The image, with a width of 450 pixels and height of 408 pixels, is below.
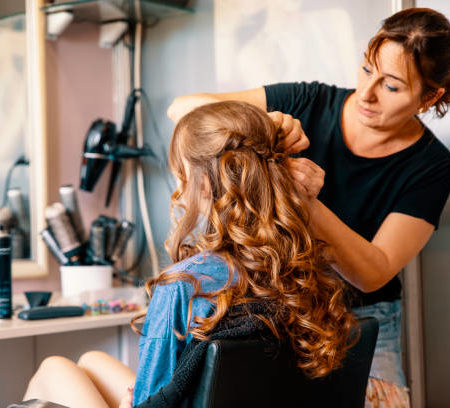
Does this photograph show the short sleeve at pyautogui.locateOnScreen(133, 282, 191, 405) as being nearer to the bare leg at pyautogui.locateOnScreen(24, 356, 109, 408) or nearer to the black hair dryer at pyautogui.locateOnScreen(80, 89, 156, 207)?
the bare leg at pyautogui.locateOnScreen(24, 356, 109, 408)

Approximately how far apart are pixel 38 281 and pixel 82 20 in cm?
96

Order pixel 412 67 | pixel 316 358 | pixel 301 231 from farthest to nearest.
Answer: pixel 412 67 < pixel 301 231 < pixel 316 358

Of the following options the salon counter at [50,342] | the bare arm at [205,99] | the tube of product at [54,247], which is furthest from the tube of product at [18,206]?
the bare arm at [205,99]

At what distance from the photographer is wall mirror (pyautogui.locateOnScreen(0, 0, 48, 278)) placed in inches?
76.5

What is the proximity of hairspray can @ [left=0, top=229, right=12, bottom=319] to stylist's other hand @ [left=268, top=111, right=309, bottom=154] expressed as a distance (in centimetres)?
88

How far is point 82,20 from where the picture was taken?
2.14m

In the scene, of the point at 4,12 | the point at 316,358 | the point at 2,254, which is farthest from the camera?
the point at 4,12

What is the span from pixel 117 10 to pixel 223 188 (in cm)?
137

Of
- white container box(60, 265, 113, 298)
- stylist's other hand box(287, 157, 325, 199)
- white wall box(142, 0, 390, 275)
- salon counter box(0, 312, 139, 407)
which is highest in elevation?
white wall box(142, 0, 390, 275)

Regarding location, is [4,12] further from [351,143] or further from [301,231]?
[301,231]

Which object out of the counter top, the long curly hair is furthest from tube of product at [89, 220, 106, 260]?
the long curly hair

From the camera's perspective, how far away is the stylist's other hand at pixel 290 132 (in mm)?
1011

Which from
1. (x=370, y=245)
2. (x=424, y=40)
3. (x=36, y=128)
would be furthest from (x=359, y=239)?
(x=36, y=128)

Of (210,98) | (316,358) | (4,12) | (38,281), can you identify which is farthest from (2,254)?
(316,358)
